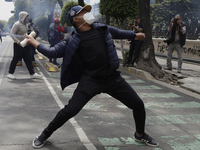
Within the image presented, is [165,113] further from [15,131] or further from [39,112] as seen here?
[15,131]

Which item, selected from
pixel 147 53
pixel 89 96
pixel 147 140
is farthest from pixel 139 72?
pixel 89 96

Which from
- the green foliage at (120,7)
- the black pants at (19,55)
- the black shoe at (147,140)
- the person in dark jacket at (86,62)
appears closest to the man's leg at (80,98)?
the person in dark jacket at (86,62)

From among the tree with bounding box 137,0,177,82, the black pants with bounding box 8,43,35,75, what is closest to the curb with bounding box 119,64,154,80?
the tree with bounding box 137,0,177,82

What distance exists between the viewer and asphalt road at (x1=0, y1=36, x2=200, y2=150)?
397cm

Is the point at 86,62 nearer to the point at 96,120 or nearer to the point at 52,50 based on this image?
the point at 52,50

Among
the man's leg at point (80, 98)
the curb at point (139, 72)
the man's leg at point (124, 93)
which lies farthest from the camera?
the curb at point (139, 72)

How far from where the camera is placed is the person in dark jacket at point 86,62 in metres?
3.50

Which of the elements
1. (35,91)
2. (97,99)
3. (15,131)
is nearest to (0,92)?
(35,91)

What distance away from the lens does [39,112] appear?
543 centimetres

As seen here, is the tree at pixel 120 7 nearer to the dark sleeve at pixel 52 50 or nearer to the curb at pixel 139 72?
the curb at pixel 139 72

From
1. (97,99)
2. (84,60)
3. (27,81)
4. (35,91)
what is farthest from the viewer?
(27,81)

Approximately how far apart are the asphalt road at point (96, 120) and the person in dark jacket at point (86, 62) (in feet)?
1.61

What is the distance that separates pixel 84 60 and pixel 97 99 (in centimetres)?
322

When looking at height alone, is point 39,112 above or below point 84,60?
below
